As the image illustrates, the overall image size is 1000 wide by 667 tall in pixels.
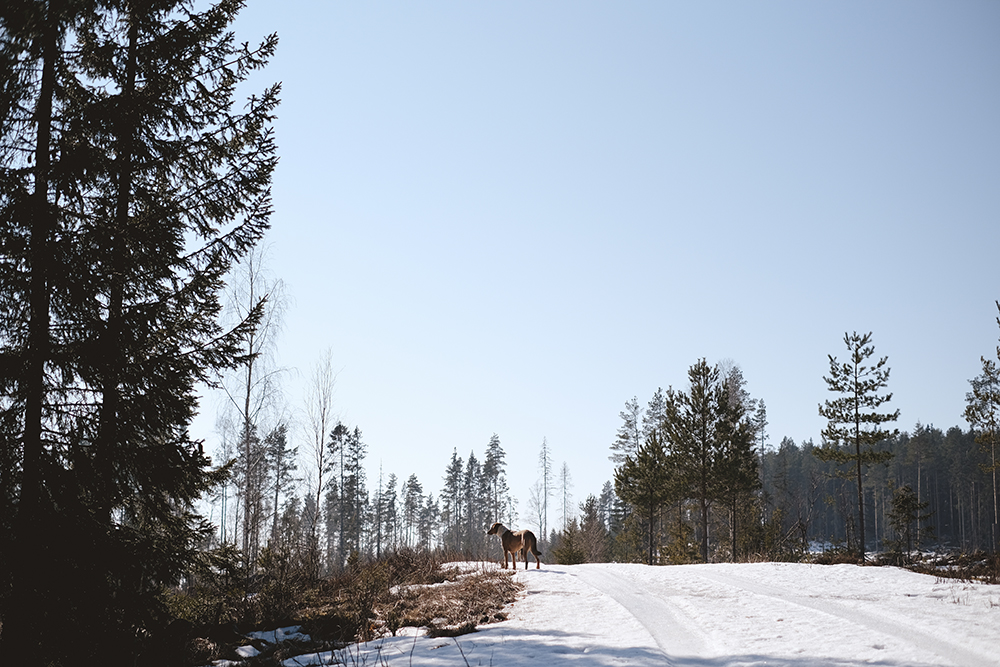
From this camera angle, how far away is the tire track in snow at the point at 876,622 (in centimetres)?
718

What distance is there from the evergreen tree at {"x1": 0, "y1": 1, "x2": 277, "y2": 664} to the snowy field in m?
2.61

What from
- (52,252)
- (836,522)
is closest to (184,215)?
Result: (52,252)

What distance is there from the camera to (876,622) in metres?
9.31

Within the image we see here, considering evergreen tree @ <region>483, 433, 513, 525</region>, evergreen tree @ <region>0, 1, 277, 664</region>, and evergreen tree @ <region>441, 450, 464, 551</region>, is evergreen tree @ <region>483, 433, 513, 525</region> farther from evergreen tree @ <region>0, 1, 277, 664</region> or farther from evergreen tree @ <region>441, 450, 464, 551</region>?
evergreen tree @ <region>0, 1, 277, 664</region>

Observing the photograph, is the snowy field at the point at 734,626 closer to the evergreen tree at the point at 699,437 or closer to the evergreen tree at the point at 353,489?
the evergreen tree at the point at 699,437

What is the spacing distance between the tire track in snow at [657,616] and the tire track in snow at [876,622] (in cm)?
215

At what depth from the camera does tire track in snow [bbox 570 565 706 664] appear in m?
8.41

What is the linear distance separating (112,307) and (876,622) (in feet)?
36.9

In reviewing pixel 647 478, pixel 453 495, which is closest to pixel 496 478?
pixel 453 495

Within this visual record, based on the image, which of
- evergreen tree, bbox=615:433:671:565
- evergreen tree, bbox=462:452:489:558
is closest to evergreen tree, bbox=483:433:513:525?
evergreen tree, bbox=462:452:489:558

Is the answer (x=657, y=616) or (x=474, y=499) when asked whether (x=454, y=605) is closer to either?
(x=657, y=616)

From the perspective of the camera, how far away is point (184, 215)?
8.59 m

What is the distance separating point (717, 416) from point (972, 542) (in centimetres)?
6315

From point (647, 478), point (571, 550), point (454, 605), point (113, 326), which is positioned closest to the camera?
point (113, 326)
